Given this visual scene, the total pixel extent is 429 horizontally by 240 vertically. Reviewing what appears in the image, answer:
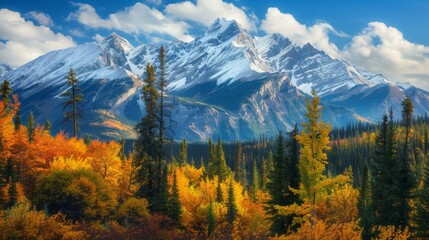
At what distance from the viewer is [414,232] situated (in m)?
37.6

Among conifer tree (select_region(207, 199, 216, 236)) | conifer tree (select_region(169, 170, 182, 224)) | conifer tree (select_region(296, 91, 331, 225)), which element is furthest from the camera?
conifer tree (select_region(207, 199, 216, 236))

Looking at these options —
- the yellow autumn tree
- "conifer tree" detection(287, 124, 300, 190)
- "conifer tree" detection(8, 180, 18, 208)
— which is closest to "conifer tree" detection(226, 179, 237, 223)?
the yellow autumn tree

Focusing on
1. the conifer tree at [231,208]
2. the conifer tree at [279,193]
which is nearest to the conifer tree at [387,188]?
the conifer tree at [279,193]

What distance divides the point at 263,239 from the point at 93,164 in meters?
30.2

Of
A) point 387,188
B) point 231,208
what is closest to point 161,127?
point 231,208

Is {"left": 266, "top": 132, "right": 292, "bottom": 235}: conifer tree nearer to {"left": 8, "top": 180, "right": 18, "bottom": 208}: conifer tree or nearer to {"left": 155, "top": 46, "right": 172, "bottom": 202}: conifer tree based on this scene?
{"left": 155, "top": 46, "right": 172, "bottom": 202}: conifer tree

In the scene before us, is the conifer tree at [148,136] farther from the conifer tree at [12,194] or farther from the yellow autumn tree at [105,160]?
the conifer tree at [12,194]

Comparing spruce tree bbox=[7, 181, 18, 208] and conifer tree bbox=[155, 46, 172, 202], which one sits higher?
conifer tree bbox=[155, 46, 172, 202]

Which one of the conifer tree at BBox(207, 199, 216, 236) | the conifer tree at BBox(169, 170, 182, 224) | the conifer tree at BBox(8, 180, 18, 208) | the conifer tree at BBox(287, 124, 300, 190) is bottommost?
the conifer tree at BBox(207, 199, 216, 236)

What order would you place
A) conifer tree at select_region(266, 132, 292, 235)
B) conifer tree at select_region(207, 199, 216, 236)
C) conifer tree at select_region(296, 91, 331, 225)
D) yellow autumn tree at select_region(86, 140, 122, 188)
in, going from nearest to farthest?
conifer tree at select_region(296, 91, 331, 225) → conifer tree at select_region(266, 132, 292, 235) → conifer tree at select_region(207, 199, 216, 236) → yellow autumn tree at select_region(86, 140, 122, 188)

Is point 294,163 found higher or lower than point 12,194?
higher

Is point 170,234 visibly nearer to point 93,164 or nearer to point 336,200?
point 93,164

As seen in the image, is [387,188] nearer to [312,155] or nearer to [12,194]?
[312,155]

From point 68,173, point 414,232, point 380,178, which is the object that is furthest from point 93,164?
point 414,232
